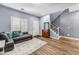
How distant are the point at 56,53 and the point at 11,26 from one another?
1488 millimetres

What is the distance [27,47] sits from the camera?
7.80 feet

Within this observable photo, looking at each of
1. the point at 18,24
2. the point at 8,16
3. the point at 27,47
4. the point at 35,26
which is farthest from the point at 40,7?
the point at 27,47

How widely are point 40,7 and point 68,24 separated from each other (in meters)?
0.98

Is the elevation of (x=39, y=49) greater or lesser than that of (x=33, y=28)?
lesser

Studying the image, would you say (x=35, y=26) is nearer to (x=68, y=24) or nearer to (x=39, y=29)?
(x=39, y=29)

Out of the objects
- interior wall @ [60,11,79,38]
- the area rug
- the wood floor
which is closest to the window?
the area rug

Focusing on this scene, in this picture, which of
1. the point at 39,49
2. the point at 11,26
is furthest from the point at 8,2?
the point at 39,49

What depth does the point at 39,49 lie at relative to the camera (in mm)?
2463

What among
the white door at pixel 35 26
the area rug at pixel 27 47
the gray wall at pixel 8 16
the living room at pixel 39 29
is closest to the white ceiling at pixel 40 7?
the living room at pixel 39 29

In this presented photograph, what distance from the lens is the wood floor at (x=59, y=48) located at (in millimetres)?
2271

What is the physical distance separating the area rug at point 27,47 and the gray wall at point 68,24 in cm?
72

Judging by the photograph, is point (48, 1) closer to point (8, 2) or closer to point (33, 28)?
point (33, 28)
